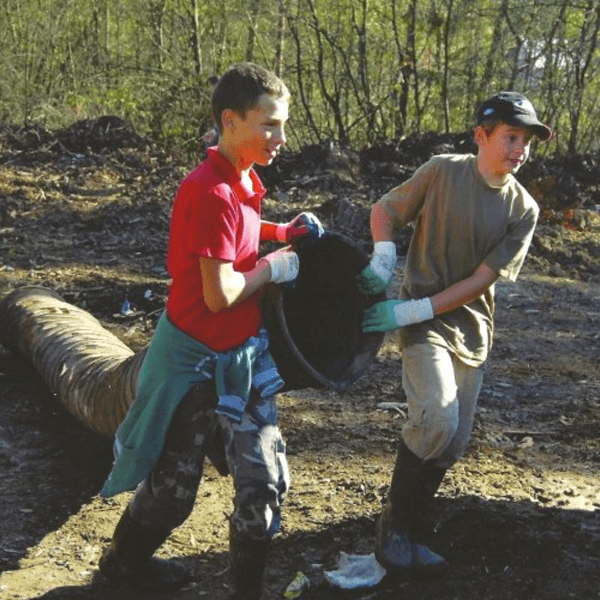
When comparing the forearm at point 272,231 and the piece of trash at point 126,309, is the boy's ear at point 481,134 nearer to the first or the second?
the forearm at point 272,231

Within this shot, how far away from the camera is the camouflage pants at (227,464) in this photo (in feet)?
11.3

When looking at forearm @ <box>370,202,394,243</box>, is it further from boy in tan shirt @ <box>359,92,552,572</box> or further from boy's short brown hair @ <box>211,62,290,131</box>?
boy's short brown hair @ <box>211,62,290,131</box>

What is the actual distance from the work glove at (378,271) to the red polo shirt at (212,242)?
0.49 metres

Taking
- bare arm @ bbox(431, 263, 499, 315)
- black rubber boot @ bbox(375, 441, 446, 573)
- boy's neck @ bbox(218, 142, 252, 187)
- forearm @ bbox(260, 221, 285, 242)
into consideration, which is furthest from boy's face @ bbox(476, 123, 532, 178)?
black rubber boot @ bbox(375, 441, 446, 573)

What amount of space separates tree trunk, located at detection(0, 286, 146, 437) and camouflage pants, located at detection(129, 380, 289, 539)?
1181 mm

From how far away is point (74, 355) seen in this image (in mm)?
5750

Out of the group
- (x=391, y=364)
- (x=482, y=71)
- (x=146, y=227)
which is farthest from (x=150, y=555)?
(x=482, y=71)

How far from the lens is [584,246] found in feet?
32.5

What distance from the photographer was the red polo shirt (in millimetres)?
3252

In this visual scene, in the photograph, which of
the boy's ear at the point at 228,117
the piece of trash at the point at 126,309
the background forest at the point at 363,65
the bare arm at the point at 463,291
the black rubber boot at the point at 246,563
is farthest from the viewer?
the background forest at the point at 363,65

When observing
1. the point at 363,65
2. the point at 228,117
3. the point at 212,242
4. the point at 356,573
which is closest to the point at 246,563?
the point at 356,573

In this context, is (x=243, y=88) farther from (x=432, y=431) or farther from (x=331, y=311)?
(x=432, y=431)

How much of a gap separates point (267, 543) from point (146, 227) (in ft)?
22.7

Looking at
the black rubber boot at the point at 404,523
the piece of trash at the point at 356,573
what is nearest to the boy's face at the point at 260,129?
the black rubber boot at the point at 404,523
